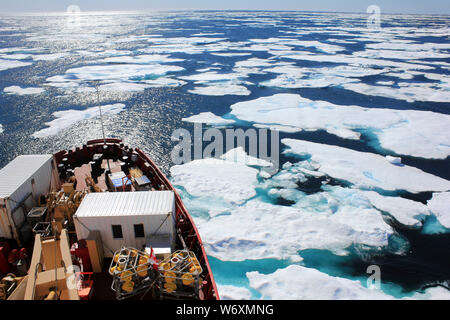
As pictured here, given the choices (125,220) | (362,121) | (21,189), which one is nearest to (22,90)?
(21,189)

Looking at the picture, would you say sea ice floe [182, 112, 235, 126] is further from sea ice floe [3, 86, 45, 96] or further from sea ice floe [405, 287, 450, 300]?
sea ice floe [3, 86, 45, 96]

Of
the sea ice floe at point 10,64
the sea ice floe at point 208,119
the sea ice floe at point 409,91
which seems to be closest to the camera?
the sea ice floe at point 208,119

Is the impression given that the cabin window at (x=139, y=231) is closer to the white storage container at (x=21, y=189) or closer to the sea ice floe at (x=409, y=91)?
the white storage container at (x=21, y=189)

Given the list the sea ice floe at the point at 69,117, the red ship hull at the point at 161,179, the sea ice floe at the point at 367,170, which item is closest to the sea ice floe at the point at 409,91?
the sea ice floe at the point at 367,170

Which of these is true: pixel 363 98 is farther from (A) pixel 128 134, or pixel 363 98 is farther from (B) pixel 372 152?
(A) pixel 128 134

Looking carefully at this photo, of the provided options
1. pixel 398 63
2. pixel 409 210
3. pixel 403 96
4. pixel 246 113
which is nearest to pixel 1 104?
pixel 246 113

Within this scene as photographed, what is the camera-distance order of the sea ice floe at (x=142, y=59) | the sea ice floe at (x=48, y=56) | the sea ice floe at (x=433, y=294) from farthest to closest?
1. the sea ice floe at (x=48, y=56)
2. the sea ice floe at (x=142, y=59)
3. the sea ice floe at (x=433, y=294)
